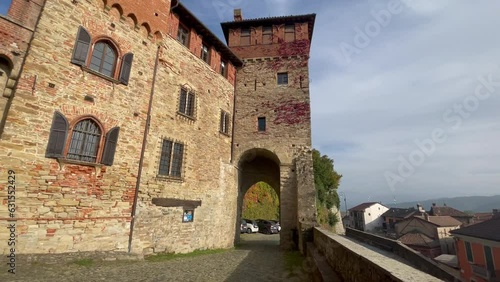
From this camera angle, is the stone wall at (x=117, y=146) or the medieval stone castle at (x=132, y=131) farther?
the medieval stone castle at (x=132, y=131)

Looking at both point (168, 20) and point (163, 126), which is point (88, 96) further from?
point (168, 20)

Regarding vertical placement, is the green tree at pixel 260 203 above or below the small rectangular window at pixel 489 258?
above

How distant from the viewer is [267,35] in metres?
18.8

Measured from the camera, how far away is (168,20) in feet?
39.3

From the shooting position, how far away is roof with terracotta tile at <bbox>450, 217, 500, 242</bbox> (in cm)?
1842

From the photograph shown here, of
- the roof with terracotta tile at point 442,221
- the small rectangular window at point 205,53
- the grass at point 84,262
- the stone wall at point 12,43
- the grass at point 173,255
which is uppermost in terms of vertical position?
the small rectangular window at point 205,53

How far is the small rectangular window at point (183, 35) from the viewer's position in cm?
1286

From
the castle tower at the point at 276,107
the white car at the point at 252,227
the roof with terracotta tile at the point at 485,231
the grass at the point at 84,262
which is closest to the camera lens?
the grass at the point at 84,262

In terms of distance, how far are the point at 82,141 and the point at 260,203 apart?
1003 inches

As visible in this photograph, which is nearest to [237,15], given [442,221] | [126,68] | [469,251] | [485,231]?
[126,68]

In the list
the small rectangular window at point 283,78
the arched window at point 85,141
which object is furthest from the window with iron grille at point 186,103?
the small rectangular window at point 283,78

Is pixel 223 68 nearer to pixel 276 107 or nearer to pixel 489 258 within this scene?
pixel 276 107

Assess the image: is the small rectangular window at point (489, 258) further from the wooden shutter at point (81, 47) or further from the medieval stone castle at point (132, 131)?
the wooden shutter at point (81, 47)

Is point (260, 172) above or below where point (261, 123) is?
below
